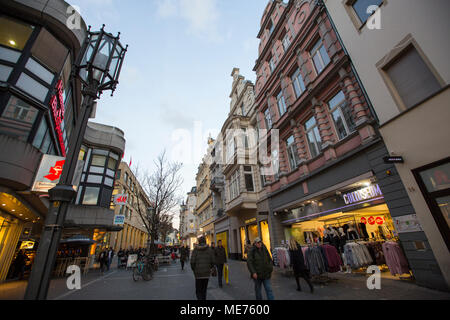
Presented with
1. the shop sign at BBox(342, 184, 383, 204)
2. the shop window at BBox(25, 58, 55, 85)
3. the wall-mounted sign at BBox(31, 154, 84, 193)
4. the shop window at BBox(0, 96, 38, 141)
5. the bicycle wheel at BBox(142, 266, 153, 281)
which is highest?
the shop window at BBox(25, 58, 55, 85)

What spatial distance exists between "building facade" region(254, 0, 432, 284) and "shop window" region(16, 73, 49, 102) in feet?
41.8

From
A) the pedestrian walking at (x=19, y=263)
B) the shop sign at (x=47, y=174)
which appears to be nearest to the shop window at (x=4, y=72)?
the shop sign at (x=47, y=174)

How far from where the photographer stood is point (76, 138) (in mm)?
2996

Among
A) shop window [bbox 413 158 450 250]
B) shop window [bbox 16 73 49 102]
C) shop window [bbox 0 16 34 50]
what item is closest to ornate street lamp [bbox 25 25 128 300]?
shop window [bbox 16 73 49 102]

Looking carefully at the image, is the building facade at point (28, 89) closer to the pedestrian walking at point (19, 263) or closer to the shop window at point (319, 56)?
the pedestrian walking at point (19, 263)

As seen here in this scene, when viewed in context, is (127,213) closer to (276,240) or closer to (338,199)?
(276,240)

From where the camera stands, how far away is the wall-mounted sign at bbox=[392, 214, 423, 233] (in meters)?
6.28

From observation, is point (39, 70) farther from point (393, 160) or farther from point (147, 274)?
point (393, 160)

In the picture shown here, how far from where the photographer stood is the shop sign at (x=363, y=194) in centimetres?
784

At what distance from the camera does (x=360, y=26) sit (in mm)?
8555

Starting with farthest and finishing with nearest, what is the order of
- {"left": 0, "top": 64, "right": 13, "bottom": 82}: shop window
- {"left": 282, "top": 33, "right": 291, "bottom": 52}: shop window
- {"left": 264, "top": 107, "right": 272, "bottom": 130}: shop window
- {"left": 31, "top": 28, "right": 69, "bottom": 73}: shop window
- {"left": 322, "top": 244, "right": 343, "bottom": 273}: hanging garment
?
{"left": 264, "top": 107, "right": 272, "bottom": 130}: shop window → {"left": 282, "top": 33, "right": 291, "bottom": 52}: shop window → {"left": 31, "top": 28, "right": 69, "bottom": 73}: shop window → {"left": 0, "top": 64, "right": 13, "bottom": 82}: shop window → {"left": 322, "top": 244, "right": 343, "bottom": 273}: hanging garment

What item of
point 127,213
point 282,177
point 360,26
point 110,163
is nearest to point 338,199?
point 282,177

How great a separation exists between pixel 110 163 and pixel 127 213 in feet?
43.3

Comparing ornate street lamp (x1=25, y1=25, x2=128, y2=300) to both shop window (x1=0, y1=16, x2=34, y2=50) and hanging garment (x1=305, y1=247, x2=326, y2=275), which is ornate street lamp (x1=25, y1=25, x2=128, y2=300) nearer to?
hanging garment (x1=305, y1=247, x2=326, y2=275)
